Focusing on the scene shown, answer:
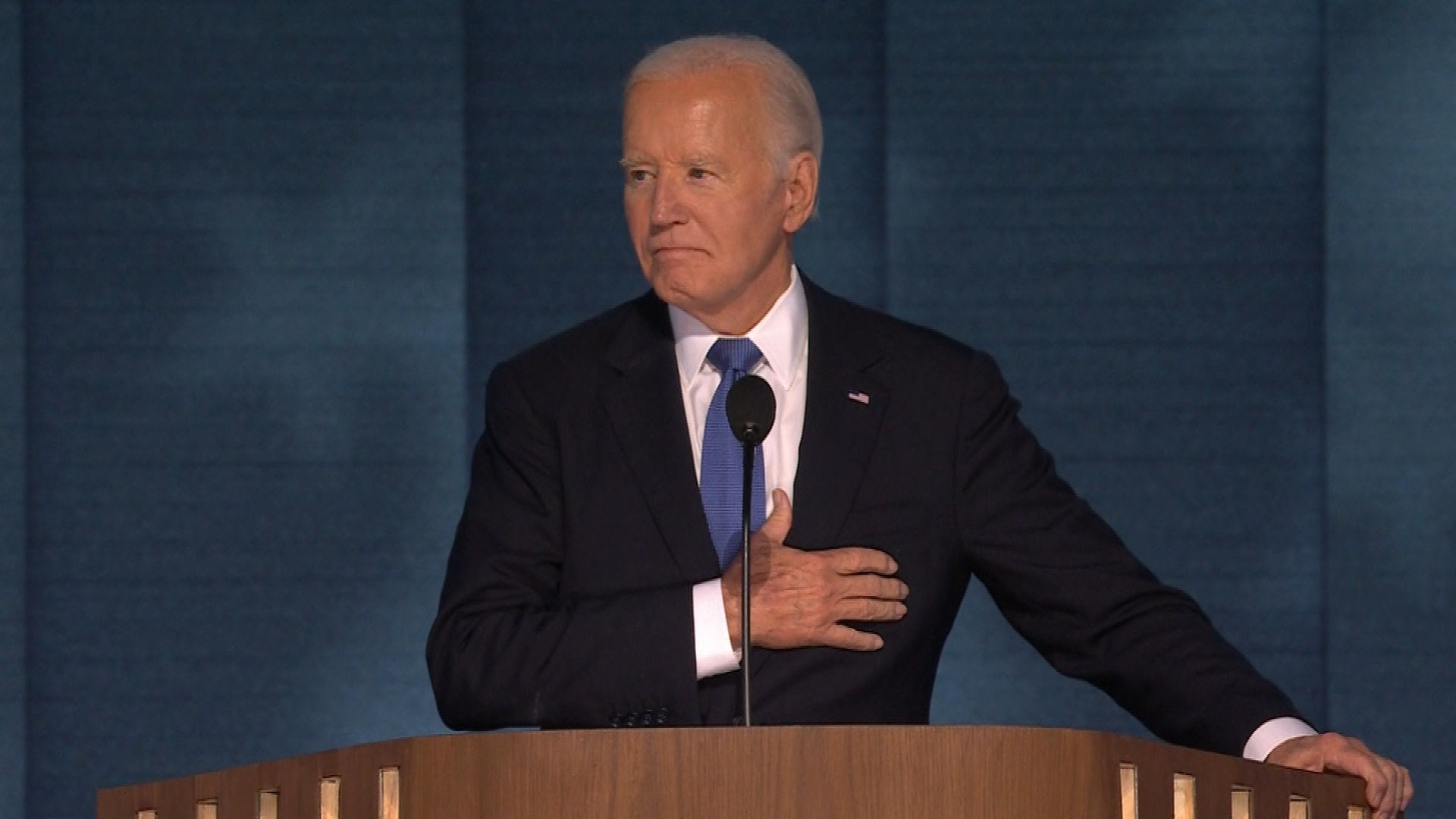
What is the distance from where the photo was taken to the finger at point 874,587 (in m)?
2.38

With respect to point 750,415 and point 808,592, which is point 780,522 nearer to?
point 808,592

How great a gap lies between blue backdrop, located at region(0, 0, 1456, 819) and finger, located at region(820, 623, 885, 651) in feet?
6.49

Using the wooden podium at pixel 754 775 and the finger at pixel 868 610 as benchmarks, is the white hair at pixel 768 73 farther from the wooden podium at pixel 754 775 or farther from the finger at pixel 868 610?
the wooden podium at pixel 754 775

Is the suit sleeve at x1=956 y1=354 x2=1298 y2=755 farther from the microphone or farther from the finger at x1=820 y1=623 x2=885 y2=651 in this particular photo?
the microphone

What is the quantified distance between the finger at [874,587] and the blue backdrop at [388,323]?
1.93m

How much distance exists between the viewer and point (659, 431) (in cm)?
255

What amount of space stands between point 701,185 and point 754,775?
90 centimetres

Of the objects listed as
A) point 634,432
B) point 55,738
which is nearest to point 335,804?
point 634,432

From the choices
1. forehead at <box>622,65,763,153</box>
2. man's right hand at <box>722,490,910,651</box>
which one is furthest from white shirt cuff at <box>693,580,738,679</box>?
forehead at <box>622,65,763,153</box>

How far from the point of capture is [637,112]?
246cm

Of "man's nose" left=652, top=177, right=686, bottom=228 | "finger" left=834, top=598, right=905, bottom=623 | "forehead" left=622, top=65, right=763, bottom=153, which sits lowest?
"finger" left=834, top=598, right=905, bottom=623

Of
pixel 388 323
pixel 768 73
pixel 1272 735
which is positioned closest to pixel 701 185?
pixel 768 73

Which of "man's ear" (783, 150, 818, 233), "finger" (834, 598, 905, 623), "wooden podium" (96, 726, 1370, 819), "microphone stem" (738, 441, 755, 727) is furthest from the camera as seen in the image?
"man's ear" (783, 150, 818, 233)

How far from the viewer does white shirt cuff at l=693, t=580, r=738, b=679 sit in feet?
7.41
